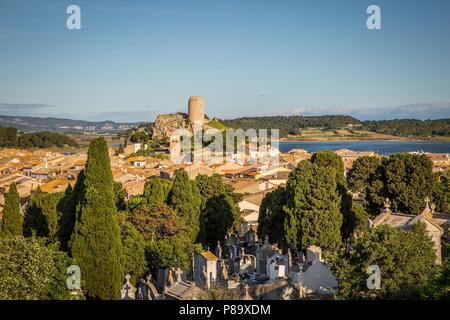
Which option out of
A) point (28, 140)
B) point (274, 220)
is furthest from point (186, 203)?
point (28, 140)

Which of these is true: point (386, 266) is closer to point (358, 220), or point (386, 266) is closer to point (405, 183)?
point (358, 220)

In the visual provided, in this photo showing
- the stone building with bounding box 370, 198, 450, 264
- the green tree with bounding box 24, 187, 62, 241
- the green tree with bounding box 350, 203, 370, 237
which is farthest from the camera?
the green tree with bounding box 350, 203, 370, 237

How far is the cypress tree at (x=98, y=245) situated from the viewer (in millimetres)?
19812

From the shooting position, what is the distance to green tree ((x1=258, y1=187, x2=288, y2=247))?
102 ft

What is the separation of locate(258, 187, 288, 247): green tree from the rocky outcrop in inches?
3595

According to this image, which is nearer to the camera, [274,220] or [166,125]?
[274,220]

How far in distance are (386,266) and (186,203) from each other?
54.7ft

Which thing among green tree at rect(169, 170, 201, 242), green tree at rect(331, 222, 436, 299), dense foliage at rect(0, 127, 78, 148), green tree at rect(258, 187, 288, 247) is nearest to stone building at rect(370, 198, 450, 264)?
green tree at rect(258, 187, 288, 247)

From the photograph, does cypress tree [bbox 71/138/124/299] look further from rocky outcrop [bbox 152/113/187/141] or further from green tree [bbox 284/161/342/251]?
rocky outcrop [bbox 152/113/187/141]

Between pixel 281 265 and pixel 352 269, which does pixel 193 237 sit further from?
pixel 352 269

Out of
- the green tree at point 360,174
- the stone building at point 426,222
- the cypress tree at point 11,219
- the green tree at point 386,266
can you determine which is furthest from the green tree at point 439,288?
the green tree at point 360,174

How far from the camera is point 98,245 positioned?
2028 cm

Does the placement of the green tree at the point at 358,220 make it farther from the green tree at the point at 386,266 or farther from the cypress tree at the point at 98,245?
the cypress tree at the point at 98,245
